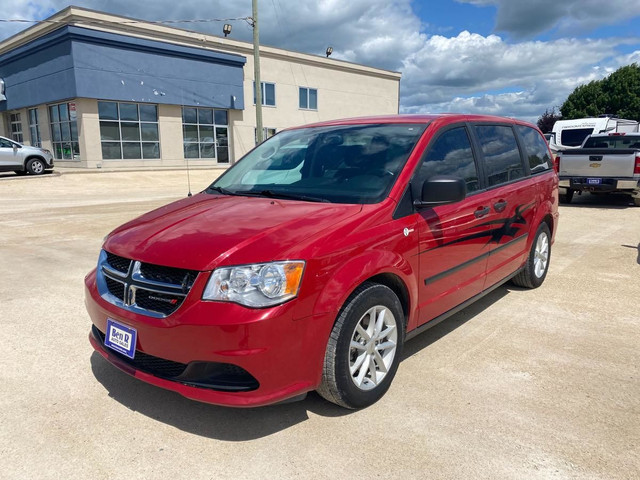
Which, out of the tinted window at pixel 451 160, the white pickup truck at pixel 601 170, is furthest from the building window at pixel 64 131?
the tinted window at pixel 451 160

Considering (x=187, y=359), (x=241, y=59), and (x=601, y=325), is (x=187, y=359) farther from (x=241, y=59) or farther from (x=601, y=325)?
(x=241, y=59)

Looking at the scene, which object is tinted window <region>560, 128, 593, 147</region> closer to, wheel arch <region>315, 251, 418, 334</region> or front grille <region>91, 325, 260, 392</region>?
wheel arch <region>315, 251, 418, 334</region>

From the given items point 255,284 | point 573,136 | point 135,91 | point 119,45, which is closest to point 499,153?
point 255,284

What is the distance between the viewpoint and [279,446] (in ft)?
8.73

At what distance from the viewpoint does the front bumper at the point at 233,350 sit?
2445mm

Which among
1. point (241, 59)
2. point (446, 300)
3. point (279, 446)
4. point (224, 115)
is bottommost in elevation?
point (279, 446)

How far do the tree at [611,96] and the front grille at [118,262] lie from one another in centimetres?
5477

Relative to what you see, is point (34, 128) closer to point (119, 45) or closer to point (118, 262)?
point (119, 45)

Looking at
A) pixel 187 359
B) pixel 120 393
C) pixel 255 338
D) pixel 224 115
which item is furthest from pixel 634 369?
pixel 224 115

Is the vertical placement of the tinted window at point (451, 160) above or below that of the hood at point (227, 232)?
above

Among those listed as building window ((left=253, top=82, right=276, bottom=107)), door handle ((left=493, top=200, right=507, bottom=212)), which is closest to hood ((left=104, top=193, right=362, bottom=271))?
door handle ((left=493, top=200, right=507, bottom=212))

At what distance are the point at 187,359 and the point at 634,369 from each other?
122 inches

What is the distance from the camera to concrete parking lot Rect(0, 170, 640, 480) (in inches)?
98.5

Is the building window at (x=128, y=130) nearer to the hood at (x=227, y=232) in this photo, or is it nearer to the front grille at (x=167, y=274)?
the hood at (x=227, y=232)
